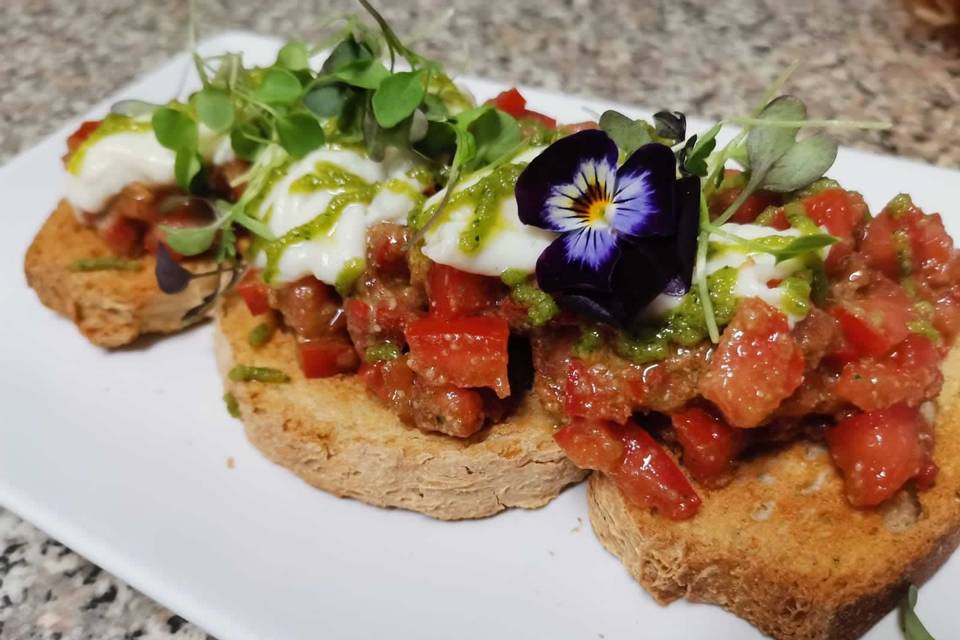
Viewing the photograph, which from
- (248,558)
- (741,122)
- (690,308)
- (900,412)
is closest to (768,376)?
(690,308)

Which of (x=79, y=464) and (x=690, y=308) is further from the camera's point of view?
(x=79, y=464)

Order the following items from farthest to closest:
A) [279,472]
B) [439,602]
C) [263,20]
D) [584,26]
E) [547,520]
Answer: [263,20], [584,26], [279,472], [547,520], [439,602]

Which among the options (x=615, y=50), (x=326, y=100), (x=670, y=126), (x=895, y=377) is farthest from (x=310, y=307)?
(x=615, y=50)

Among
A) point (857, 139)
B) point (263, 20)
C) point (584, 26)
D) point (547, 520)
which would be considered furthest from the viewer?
point (263, 20)

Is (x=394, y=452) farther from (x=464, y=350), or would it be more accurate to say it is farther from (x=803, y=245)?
(x=803, y=245)

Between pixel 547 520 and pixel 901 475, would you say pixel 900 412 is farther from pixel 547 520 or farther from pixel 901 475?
pixel 547 520

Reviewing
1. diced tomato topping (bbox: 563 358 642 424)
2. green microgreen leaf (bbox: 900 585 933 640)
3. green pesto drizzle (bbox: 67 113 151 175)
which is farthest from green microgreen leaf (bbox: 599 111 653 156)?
green pesto drizzle (bbox: 67 113 151 175)

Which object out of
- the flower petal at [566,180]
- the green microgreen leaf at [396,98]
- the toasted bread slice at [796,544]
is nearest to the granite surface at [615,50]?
the green microgreen leaf at [396,98]

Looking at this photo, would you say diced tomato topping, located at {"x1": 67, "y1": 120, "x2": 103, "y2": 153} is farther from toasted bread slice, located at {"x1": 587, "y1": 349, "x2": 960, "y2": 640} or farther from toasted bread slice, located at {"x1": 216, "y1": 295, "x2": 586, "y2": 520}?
toasted bread slice, located at {"x1": 587, "y1": 349, "x2": 960, "y2": 640}
